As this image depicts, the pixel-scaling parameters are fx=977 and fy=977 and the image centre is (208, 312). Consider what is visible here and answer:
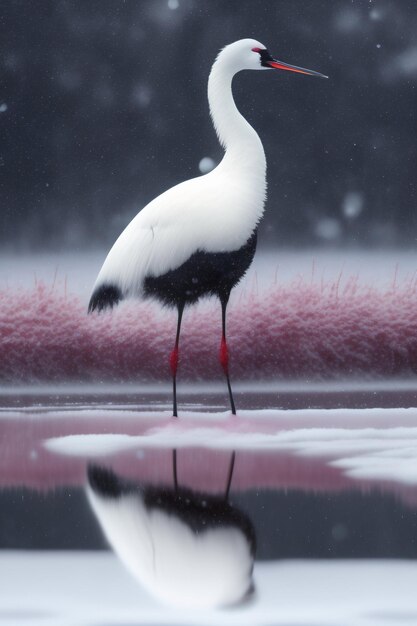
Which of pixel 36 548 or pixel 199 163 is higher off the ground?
pixel 199 163

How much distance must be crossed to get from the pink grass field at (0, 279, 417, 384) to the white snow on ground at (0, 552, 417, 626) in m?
1.39

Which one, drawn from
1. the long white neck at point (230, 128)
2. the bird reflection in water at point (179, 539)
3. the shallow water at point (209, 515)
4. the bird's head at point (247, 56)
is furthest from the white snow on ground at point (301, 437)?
the bird's head at point (247, 56)

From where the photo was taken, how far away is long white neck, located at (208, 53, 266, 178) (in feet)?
7.29

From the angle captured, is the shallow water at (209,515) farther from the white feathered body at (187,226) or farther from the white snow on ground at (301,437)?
the white feathered body at (187,226)

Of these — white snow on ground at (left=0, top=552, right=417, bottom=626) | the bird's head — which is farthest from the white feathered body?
white snow on ground at (left=0, top=552, right=417, bottom=626)

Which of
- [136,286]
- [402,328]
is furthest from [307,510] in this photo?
[402,328]

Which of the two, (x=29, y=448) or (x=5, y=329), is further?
(x=5, y=329)

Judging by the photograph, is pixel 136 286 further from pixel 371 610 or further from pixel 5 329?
pixel 371 610

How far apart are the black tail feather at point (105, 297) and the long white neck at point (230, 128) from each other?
0.39 metres

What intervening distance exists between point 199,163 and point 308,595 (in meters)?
1.75

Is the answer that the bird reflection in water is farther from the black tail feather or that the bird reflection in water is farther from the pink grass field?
the pink grass field

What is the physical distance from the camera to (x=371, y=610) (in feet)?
3.82

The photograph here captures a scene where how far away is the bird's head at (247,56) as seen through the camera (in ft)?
7.65

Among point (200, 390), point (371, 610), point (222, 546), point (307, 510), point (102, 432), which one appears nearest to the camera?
point (371, 610)
